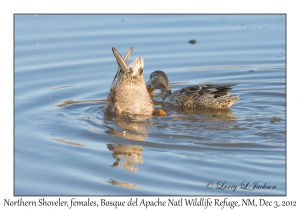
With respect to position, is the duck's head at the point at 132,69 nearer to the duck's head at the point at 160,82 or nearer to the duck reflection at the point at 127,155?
the duck's head at the point at 160,82

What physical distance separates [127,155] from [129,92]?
198 cm

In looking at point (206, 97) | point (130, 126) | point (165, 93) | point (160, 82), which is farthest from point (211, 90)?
point (130, 126)

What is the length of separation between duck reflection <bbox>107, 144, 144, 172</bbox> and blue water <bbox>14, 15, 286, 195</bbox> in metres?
0.01

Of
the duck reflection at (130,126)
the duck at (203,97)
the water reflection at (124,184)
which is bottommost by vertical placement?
the water reflection at (124,184)

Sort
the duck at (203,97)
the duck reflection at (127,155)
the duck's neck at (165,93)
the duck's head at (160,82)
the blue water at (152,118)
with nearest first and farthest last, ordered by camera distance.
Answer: the blue water at (152,118)
the duck reflection at (127,155)
the duck at (203,97)
the duck's head at (160,82)
the duck's neck at (165,93)

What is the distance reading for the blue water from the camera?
681 cm

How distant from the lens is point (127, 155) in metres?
7.59

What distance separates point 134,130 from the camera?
855 cm

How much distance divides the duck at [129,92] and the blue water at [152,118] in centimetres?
27

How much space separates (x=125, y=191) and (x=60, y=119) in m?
3.03

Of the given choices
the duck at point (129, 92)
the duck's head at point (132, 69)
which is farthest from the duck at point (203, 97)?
the duck's head at point (132, 69)

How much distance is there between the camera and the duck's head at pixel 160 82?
1077 cm

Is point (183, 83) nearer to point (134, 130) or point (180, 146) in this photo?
point (134, 130)

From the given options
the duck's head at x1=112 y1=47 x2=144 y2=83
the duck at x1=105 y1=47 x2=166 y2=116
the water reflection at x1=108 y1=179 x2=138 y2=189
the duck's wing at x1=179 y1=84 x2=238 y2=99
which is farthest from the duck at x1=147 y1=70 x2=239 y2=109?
the water reflection at x1=108 y1=179 x2=138 y2=189
